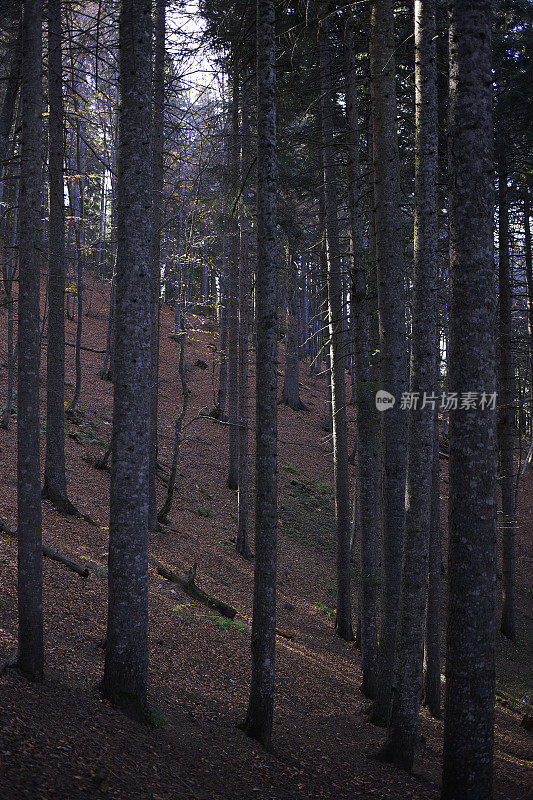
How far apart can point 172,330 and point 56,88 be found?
2187 centimetres

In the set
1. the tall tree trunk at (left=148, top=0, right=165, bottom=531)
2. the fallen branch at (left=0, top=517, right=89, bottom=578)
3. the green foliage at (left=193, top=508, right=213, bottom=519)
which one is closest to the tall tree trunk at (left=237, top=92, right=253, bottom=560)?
the green foliage at (left=193, top=508, right=213, bottom=519)

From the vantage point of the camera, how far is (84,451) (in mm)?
16625

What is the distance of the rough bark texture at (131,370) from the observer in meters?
6.16

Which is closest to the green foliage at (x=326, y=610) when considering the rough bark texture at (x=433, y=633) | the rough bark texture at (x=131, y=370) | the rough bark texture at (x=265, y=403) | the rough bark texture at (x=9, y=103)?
the rough bark texture at (x=433, y=633)

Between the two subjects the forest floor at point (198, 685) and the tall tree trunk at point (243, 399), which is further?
the tall tree trunk at point (243, 399)

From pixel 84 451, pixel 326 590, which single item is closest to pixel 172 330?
pixel 84 451

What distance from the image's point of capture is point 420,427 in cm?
705

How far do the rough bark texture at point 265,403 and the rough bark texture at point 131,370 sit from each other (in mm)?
1456

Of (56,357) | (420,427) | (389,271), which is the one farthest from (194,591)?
(389,271)

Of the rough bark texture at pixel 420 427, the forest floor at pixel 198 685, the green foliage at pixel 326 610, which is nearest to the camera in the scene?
the forest floor at pixel 198 685

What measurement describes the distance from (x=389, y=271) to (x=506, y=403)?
8.97 m

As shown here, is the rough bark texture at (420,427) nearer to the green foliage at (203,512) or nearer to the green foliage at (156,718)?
the green foliage at (156,718)

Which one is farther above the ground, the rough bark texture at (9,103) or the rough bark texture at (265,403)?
the rough bark texture at (9,103)

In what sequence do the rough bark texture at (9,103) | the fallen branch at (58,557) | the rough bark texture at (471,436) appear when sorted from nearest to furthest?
the rough bark texture at (471,436) → the rough bark texture at (9,103) → the fallen branch at (58,557)
